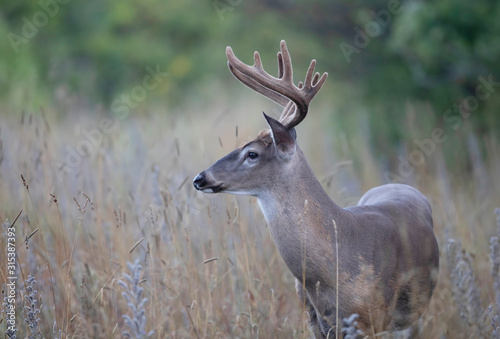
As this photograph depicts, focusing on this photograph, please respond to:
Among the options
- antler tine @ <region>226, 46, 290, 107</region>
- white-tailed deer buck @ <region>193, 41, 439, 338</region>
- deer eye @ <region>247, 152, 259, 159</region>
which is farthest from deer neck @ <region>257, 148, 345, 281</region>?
antler tine @ <region>226, 46, 290, 107</region>

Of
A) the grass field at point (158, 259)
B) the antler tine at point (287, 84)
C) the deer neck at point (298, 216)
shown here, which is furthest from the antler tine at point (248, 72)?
the deer neck at point (298, 216)

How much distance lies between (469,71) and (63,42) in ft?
39.1

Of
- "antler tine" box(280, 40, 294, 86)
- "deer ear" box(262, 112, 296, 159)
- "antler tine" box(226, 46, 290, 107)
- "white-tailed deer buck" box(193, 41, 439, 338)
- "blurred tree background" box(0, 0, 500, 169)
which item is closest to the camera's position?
"white-tailed deer buck" box(193, 41, 439, 338)

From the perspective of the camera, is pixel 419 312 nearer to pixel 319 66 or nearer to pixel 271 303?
pixel 271 303

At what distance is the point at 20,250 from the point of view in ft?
15.0

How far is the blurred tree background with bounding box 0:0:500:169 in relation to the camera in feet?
27.4

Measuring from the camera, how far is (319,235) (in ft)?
12.7

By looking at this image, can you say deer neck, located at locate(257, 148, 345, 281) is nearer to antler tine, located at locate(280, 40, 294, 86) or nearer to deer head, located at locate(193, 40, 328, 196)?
deer head, located at locate(193, 40, 328, 196)

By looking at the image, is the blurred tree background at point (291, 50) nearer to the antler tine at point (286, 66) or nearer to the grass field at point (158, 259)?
the grass field at point (158, 259)

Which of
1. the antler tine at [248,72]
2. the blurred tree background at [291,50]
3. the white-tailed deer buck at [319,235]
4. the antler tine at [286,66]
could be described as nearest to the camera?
the white-tailed deer buck at [319,235]

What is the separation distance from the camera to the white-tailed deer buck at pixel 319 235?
3834 millimetres

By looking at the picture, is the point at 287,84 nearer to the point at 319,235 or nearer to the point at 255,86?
the point at 255,86

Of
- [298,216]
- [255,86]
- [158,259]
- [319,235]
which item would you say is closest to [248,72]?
[255,86]

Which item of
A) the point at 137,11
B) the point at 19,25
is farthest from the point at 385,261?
the point at 137,11
